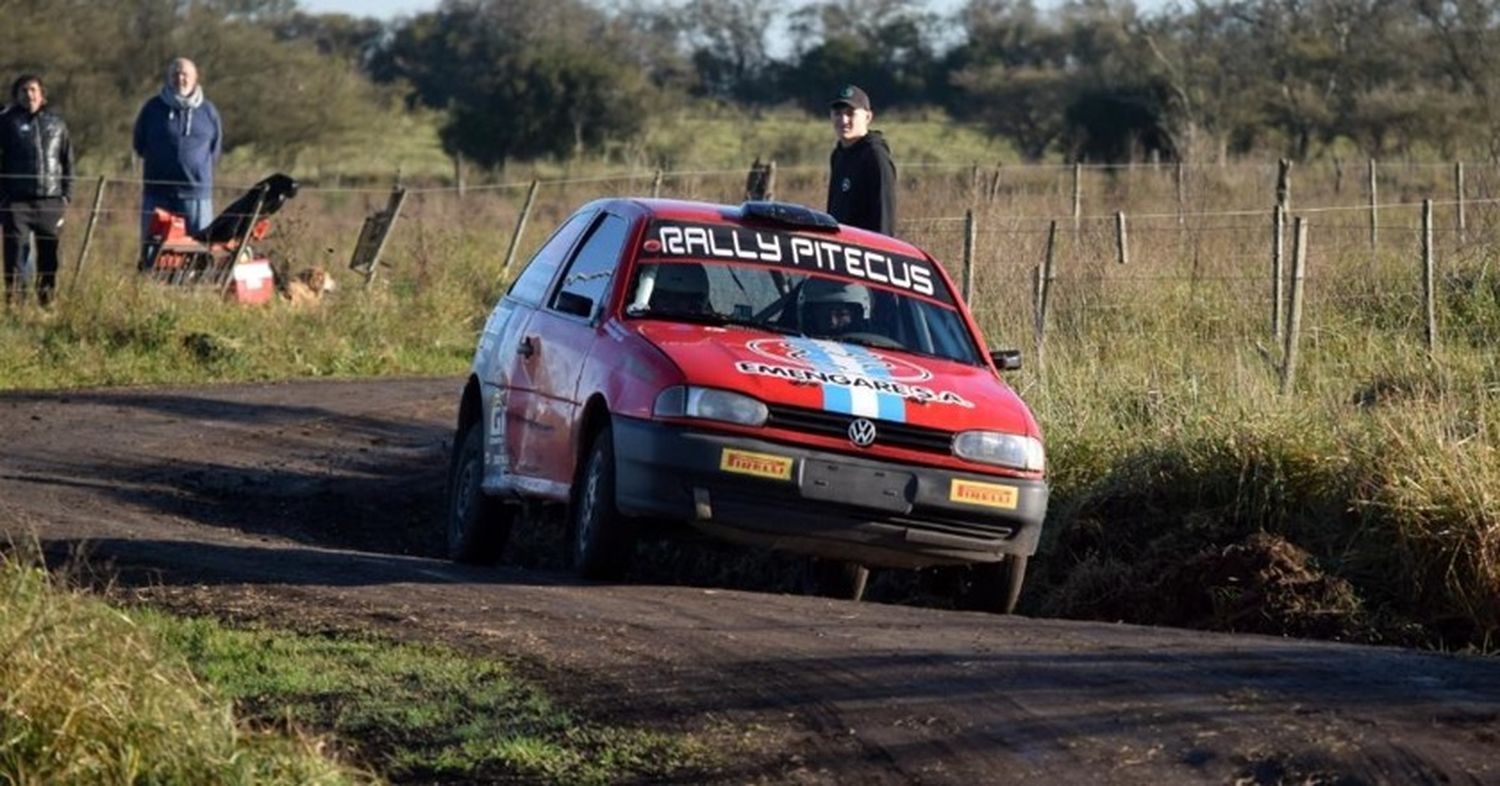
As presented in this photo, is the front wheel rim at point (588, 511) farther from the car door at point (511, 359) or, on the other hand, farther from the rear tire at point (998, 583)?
the rear tire at point (998, 583)

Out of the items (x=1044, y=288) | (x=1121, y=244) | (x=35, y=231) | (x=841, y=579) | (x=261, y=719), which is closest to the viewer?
(x=261, y=719)

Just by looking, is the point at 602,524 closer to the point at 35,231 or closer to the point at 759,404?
the point at 759,404

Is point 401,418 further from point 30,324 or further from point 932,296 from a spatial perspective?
point 932,296

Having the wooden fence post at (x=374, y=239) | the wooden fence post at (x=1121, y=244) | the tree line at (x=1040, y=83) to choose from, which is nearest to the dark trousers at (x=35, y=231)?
the wooden fence post at (x=374, y=239)

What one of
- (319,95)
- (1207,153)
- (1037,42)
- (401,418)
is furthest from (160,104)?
(1037,42)

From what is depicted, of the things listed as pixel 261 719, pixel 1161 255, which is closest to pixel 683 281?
pixel 261 719

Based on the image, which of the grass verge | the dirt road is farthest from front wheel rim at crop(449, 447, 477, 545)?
the grass verge

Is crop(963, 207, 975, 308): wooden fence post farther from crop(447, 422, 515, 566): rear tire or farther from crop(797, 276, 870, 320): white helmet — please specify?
crop(797, 276, 870, 320): white helmet

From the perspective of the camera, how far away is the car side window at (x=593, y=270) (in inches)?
439

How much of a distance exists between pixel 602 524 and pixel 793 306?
143 centimetres

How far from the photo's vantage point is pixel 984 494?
1008 cm

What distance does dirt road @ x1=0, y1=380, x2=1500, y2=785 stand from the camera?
6879mm

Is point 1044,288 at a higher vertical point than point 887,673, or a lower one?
higher

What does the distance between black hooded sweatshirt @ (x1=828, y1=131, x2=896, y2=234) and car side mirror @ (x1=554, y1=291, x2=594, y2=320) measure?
2489 mm
